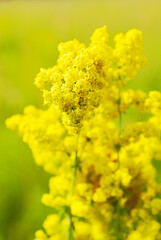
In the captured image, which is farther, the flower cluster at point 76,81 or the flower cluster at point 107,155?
the flower cluster at point 107,155

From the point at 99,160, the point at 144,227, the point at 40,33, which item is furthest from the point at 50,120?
the point at 40,33

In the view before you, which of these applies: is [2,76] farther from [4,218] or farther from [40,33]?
[4,218]

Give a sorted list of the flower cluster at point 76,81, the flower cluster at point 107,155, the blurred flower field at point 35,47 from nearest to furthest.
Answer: the flower cluster at point 76,81 < the flower cluster at point 107,155 < the blurred flower field at point 35,47

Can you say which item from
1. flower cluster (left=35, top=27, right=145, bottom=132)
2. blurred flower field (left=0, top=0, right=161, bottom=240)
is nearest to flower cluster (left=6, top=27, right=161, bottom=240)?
flower cluster (left=35, top=27, right=145, bottom=132)

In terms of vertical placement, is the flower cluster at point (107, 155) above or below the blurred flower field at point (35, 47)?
below

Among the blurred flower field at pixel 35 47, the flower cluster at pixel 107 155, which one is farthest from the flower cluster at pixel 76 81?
the blurred flower field at pixel 35 47

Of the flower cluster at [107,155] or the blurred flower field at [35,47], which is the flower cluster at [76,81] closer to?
the flower cluster at [107,155]

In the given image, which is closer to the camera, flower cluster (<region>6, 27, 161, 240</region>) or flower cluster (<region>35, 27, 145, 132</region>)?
flower cluster (<region>35, 27, 145, 132</region>)

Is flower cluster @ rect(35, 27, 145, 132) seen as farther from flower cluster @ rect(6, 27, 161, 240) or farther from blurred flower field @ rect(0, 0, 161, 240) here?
blurred flower field @ rect(0, 0, 161, 240)

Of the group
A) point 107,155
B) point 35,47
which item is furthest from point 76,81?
point 35,47
